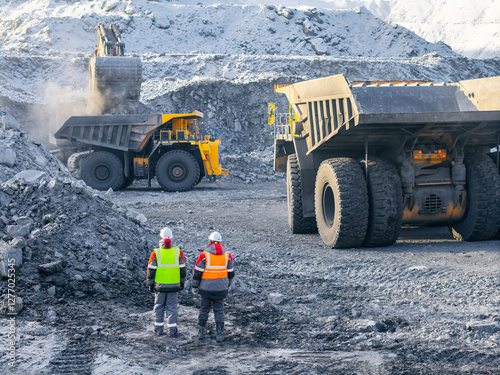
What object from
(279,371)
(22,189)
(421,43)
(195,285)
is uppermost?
(421,43)

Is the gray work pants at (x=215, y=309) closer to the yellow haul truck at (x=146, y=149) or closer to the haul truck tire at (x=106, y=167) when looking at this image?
the yellow haul truck at (x=146, y=149)

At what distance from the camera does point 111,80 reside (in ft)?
70.5

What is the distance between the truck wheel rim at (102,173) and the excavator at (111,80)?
394 cm

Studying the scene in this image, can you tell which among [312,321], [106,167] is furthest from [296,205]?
[106,167]

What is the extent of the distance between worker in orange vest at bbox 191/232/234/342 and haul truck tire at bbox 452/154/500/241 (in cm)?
499

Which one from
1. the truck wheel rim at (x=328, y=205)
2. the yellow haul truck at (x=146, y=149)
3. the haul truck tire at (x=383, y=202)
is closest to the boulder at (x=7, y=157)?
the truck wheel rim at (x=328, y=205)

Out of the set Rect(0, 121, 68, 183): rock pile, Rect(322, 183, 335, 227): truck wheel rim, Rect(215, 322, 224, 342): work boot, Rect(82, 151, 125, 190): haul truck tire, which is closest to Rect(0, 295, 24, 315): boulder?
Rect(215, 322, 224, 342): work boot

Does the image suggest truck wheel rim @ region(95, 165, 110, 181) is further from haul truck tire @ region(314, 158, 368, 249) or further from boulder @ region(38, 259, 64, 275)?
boulder @ region(38, 259, 64, 275)

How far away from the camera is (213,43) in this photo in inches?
1670

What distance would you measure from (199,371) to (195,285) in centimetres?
94

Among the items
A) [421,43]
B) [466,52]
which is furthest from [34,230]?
[466,52]

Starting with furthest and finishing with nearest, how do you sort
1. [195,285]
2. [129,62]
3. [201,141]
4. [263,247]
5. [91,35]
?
1. [91,35]
2. [129,62]
3. [201,141]
4. [263,247]
5. [195,285]

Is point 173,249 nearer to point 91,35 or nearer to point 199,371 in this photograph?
point 199,371

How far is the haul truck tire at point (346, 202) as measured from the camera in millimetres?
8711
